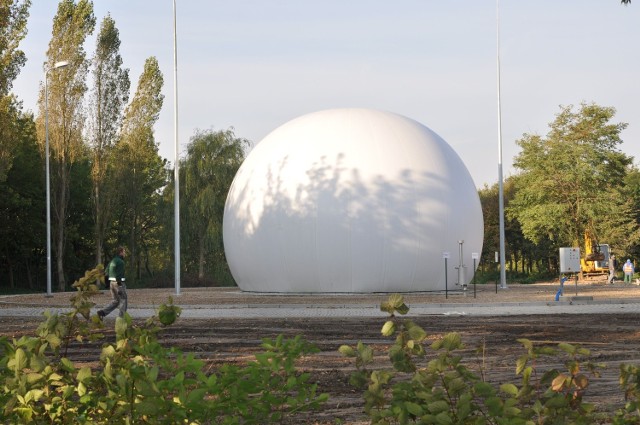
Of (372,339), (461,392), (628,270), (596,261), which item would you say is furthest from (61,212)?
(461,392)

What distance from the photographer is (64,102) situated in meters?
47.5

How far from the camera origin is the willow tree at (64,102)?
154ft

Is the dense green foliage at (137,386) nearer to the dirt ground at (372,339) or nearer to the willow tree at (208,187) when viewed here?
the dirt ground at (372,339)

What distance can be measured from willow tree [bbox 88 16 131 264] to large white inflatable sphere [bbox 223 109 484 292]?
14.8m

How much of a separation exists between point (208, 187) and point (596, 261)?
19.5m

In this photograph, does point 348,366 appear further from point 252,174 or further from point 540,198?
point 540,198

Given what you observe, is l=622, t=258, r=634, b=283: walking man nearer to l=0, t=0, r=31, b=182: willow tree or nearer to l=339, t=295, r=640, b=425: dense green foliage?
l=0, t=0, r=31, b=182: willow tree

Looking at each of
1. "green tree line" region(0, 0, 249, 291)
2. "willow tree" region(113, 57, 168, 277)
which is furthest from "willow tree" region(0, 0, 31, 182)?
"willow tree" region(113, 57, 168, 277)

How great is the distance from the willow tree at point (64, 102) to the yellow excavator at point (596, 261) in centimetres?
2542

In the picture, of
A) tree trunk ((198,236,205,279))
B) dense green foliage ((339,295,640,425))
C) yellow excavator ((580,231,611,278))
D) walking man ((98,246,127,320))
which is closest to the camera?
dense green foliage ((339,295,640,425))

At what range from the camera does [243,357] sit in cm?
1300

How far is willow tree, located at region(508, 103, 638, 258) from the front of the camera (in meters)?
54.1

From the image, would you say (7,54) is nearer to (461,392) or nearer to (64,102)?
(64,102)

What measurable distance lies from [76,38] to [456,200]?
71.6 ft
